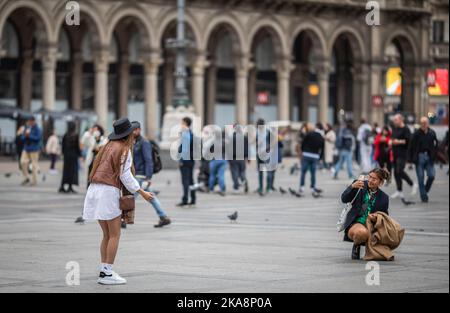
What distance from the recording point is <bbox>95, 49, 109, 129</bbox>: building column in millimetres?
63219

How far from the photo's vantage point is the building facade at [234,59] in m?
63.9

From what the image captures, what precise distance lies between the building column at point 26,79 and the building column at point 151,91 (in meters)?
5.48

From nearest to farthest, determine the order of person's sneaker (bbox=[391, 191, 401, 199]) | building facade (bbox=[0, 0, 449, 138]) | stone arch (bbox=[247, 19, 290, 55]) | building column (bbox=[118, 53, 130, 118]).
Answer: person's sneaker (bbox=[391, 191, 401, 199]), building facade (bbox=[0, 0, 449, 138]), building column (bbox=[118, 53, 130, 118]), stone arch (bbox=[247, 19, 290, 55])

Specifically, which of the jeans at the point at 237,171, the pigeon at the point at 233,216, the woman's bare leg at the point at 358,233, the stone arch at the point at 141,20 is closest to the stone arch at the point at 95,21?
the stone arch at the point at 141,20

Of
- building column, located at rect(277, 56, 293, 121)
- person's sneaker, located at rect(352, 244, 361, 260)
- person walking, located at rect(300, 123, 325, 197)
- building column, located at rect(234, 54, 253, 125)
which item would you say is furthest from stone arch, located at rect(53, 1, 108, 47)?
person's sneaker, located at rect(352, 244, 361, 260)

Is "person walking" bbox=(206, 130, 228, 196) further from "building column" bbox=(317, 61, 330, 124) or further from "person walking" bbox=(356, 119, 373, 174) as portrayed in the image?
"building column" bbox=(317, 61, 330, 124)

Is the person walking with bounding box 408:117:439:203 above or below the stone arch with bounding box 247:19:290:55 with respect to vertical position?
below

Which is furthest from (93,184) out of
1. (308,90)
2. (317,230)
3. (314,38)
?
(308,90)

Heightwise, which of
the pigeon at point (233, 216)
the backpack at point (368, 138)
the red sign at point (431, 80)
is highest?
the red sign at point (431, 80)

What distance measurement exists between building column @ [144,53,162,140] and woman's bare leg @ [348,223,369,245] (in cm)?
4848

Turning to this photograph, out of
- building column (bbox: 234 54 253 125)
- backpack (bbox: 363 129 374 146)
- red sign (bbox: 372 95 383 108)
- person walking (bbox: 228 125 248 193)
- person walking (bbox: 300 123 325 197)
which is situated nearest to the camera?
person walking (bbox: 300 123 325 197)

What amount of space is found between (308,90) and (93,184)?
67.0 metres

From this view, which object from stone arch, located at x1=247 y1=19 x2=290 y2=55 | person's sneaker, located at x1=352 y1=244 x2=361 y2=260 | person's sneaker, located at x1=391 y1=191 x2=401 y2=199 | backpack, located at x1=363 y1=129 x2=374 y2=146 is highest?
stone arch, located at x1=247 y1=19 x2=290 y2=55

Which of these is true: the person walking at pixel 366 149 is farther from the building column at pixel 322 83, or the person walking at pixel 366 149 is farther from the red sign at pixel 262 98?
the red sign at pixel 262 98
